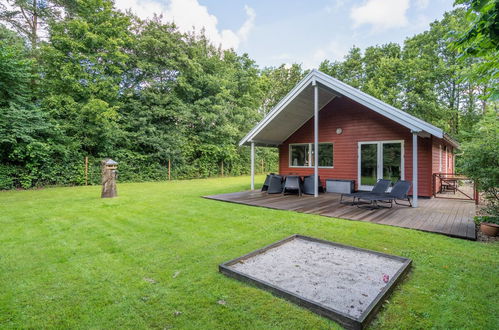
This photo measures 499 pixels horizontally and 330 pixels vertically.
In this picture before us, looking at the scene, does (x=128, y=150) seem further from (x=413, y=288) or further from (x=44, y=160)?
(x=413, y=288)

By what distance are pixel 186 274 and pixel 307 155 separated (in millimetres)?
8565

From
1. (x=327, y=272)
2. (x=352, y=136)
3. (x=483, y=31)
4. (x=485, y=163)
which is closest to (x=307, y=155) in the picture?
(x=352, y=136)

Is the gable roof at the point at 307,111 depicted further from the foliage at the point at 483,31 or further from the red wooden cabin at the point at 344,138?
the foliage at the point at 483,31

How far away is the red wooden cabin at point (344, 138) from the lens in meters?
7.83

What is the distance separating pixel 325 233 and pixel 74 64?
13.4 m

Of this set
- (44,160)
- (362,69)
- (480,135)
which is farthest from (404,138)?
(362,69)

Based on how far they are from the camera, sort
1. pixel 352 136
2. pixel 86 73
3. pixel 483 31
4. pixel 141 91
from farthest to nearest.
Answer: pixel 141 91 < pixel 86 73 < pixel 352 136 < pixel 483 31

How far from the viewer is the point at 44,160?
10.2 metres

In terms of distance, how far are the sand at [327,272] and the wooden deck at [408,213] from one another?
1940 mm

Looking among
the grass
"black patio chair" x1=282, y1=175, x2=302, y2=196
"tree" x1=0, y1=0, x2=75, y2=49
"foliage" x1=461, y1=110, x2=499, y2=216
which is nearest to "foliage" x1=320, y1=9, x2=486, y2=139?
"black patio chair" x1=282, y1=175, x2=302, y2=196

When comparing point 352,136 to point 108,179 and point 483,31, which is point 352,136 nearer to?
point 483,31

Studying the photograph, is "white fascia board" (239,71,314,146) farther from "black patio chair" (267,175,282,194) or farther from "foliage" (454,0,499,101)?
"foliage" (454,0,499,101)

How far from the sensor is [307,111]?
31.6 feet

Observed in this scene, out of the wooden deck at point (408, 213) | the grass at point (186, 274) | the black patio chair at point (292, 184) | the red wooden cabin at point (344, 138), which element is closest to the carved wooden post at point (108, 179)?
the grass at point (186, 274)
